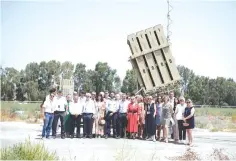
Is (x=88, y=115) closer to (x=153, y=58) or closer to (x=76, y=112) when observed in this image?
(x=76, y=112)

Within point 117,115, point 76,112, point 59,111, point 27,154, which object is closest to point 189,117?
point 117,115

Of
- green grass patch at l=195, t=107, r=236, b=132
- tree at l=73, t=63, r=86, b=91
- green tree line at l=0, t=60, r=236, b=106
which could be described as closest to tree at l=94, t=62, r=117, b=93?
green tree line at l=0, t=60, r=236, b=106

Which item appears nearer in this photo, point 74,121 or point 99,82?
point 74,121

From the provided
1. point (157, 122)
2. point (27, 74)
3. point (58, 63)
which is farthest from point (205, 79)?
point (157, 122)

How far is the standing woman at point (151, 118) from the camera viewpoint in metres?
11.9

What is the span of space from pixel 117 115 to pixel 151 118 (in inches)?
48.1

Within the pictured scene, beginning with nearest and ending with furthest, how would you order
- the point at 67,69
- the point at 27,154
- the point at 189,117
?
the point at 27,154 → the point at 189,117 → the point at 67,69

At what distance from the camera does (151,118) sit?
11.9 metres

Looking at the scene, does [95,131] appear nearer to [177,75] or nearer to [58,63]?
[177,75]

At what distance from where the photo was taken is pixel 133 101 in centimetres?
1206

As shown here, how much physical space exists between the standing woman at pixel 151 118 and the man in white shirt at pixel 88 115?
1.87 metres

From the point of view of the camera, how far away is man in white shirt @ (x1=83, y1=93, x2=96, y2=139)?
39.6 ft

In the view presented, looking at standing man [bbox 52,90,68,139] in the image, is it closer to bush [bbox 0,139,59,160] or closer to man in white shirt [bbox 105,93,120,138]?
man in white shirt [bbox 105,93,120,138]

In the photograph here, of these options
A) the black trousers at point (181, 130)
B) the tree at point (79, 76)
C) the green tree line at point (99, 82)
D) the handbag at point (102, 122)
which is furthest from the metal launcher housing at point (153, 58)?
the tree at point (79, 76)
